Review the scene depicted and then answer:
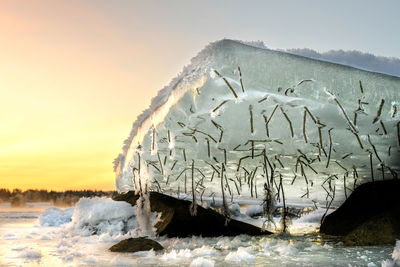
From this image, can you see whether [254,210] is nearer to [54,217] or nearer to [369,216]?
[369,216]

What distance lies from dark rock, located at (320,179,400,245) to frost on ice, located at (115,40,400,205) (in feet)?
0.72

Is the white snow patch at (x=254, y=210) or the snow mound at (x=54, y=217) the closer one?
the white snow patch at (x=254, y=210)

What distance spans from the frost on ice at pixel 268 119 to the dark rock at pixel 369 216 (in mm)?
220

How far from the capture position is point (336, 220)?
15.4 feet

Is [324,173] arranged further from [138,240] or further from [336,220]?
[138,240]

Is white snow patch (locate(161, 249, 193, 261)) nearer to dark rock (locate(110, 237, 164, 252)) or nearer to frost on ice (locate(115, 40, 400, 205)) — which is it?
dark rock (locate(110, 237, 164, 252))

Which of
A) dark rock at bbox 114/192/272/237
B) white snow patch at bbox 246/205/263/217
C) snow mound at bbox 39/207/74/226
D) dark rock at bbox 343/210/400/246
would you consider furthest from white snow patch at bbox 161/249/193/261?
snow mound at bbox 39/207/74/226

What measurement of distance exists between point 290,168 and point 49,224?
6.24 metres

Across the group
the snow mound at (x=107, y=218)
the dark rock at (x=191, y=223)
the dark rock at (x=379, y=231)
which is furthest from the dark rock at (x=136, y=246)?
the dark rock at (x=379, y=231)

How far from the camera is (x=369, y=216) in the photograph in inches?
158

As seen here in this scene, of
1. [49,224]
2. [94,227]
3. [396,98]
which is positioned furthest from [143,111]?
[49,224]

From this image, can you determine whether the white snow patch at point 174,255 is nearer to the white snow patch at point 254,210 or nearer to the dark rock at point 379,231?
the dark rock at point 379,231

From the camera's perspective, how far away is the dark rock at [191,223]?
449cm

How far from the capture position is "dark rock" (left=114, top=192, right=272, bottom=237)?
4.49 m
